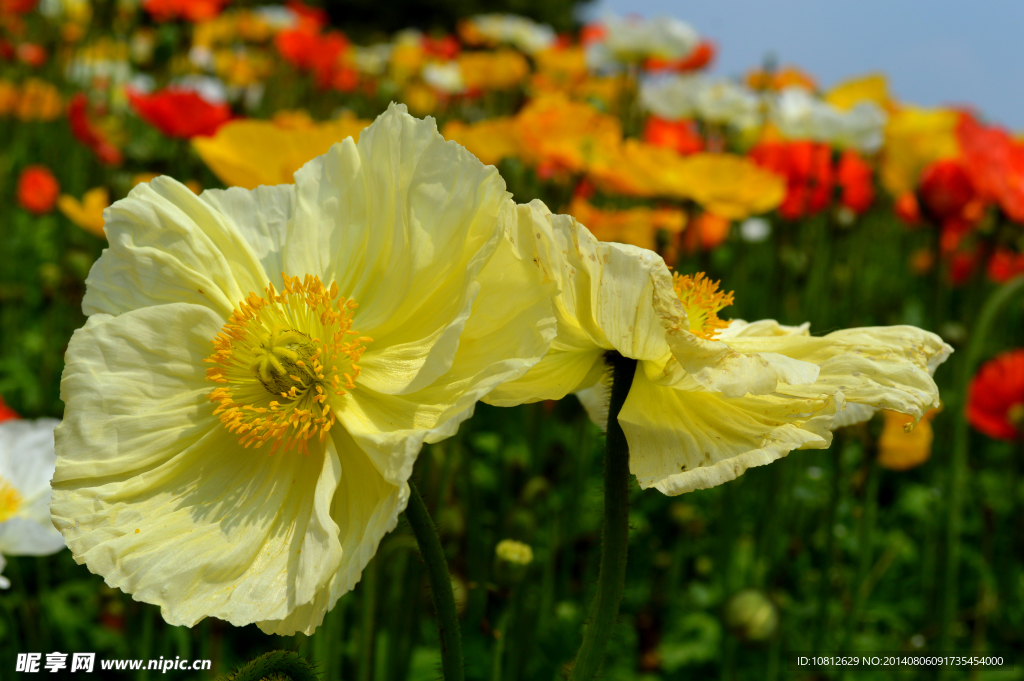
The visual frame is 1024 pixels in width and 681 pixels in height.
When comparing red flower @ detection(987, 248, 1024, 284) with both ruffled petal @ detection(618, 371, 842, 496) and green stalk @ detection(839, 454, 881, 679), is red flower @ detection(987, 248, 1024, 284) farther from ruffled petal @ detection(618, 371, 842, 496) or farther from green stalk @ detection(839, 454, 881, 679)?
ruffled petal @ detection(618, 371, 842, 496)

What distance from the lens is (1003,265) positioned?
380cm

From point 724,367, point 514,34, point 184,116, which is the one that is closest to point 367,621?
point 724,367

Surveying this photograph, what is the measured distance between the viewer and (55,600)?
5.96 feet

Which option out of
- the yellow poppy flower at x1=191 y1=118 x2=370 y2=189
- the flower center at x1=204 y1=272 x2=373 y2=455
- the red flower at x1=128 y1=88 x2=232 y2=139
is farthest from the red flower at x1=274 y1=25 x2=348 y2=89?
the flower center at x1=204 y1=272 x2=373 y2=455

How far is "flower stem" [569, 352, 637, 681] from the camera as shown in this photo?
2.24 feet

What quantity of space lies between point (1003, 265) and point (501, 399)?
3787mm

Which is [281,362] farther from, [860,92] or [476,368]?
[860,92]

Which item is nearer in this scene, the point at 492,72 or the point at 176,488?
the point at 176,488

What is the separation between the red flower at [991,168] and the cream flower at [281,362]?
6.64 ft

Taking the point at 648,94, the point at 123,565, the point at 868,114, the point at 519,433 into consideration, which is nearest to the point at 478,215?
the point at 123,565

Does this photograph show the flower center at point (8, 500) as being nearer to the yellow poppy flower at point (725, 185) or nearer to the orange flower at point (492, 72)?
the yellow poppy flower at point (725, 185)

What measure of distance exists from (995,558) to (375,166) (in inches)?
101

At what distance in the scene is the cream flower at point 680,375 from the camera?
671mm

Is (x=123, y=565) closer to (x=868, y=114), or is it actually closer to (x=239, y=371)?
(x=239, y=371)
